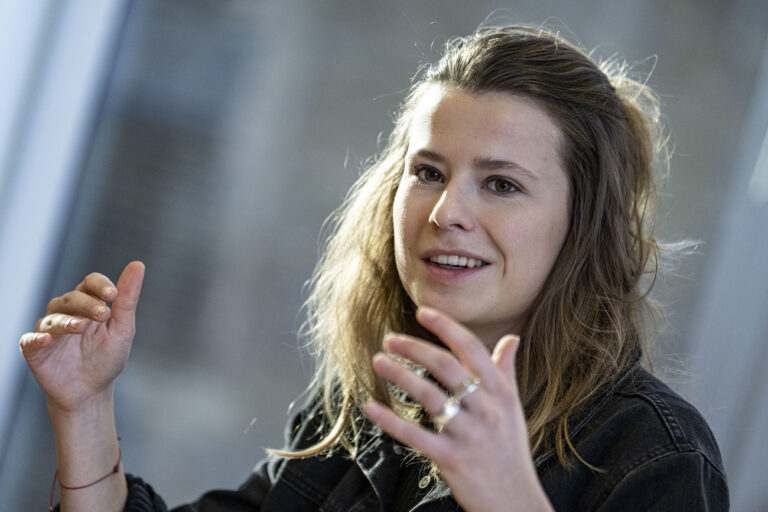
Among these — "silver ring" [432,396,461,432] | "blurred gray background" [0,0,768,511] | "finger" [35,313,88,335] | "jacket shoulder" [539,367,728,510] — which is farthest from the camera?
"blurred gray background" [0,0,768,511]

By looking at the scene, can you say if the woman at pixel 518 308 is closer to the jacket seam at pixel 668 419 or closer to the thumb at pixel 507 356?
the jacket seam at pixel 668 419

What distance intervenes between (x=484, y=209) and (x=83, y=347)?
0.62 meters

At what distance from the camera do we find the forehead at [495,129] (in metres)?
1.20

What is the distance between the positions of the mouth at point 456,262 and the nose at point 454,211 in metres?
0.04

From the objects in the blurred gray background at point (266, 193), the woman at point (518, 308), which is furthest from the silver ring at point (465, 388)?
the blurred gray background at point (266, 193)

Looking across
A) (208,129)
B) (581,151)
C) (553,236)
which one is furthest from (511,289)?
(208,129)

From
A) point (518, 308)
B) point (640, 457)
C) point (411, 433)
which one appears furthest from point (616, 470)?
point (411, 433)

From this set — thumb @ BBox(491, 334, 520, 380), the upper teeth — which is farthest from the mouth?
thumb @ BBox(491, 334, 520, 380)

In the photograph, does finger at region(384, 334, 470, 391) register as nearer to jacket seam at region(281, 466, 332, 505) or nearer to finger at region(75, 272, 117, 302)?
finger at region(75, 272, 117, 302)

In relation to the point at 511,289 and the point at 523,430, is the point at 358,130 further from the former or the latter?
the point at 523,430

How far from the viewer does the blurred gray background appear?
1.87m

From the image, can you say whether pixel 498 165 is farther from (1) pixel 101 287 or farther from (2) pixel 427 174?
(1) pixel 101 287

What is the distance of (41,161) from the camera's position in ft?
5.69

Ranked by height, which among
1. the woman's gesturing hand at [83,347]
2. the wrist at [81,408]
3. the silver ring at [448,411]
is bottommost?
the wrist at [81,408]
